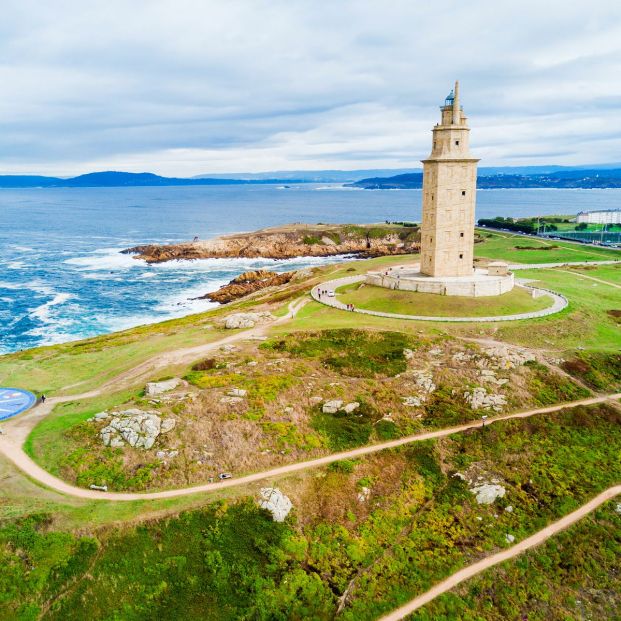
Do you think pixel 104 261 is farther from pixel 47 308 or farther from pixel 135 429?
pixel 135 429

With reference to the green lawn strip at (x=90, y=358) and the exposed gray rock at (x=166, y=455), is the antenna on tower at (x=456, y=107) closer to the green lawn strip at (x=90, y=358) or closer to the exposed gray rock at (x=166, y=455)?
the green lawn strip at (x=90, y=358)

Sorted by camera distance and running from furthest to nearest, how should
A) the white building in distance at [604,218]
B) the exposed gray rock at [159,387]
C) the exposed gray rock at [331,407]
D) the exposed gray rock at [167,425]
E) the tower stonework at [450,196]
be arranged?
the white building in distance at [604,218] < the tower stonework at [450,196] < the exposed gray rock at [159,387] < the exposed gray rock at [331,407] < the exposed gray rock at [167,425]

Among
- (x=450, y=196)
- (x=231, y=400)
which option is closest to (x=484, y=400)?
(x=231, y=400)

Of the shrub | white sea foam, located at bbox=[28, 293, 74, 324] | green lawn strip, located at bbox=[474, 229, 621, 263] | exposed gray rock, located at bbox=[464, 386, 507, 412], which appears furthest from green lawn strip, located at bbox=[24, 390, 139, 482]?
green lawn strip, located at bbox=[474, 229, 621, 263]

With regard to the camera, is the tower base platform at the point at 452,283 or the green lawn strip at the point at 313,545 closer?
the green lawn strip at the point at 313,545

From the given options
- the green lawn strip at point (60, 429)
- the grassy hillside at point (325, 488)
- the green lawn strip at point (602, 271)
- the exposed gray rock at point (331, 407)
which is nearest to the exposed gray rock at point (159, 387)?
the green lawn strip at point (60, 429)

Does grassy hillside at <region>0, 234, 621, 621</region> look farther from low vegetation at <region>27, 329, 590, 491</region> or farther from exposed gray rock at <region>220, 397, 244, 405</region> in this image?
exposed gray rock at <region>220, 397, 244, 405</region>
